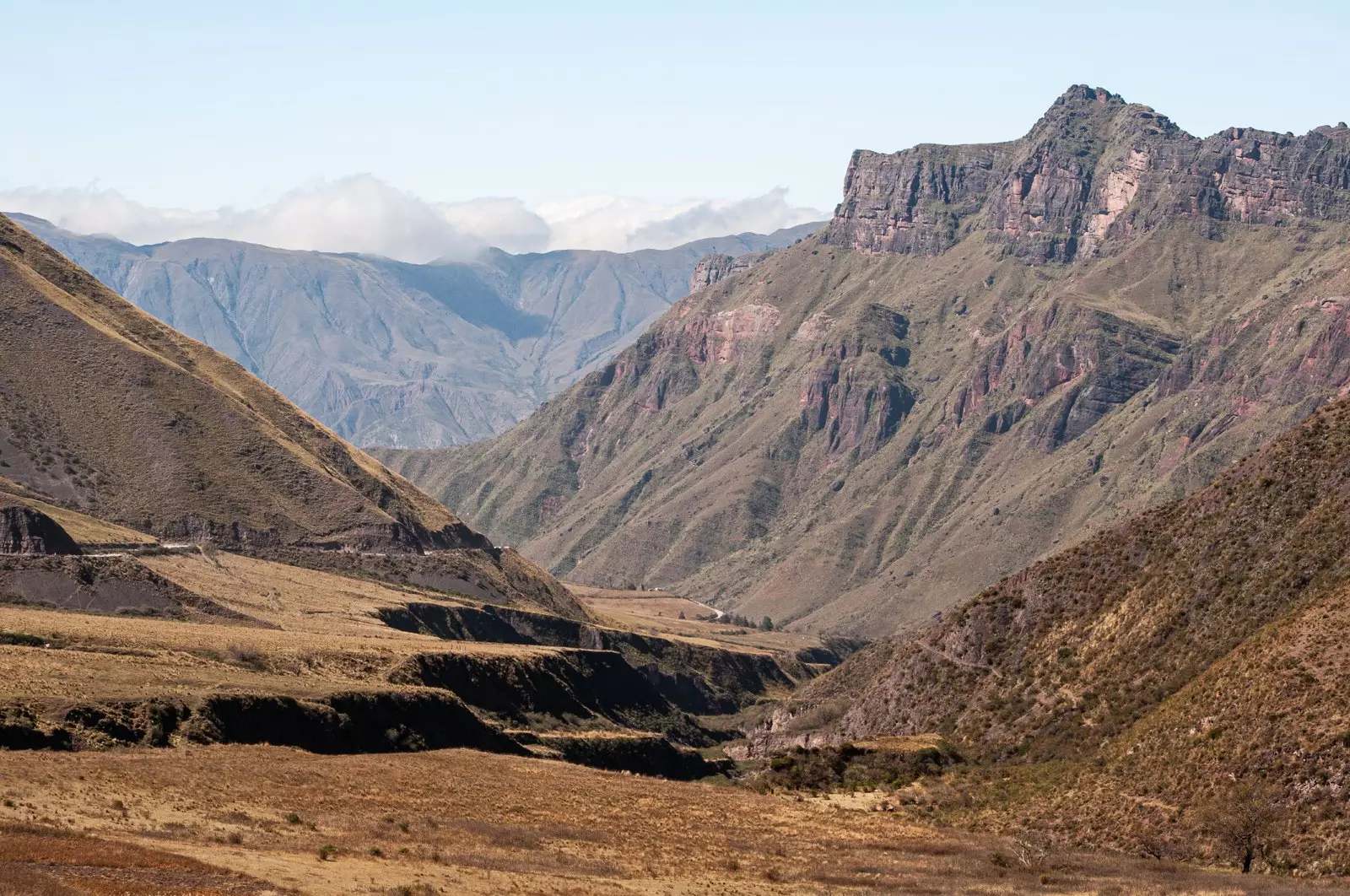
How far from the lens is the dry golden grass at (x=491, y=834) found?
253 ft

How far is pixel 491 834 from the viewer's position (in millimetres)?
90062

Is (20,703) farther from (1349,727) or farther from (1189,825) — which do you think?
(1349,727)

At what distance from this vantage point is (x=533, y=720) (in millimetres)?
178500

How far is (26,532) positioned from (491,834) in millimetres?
118541

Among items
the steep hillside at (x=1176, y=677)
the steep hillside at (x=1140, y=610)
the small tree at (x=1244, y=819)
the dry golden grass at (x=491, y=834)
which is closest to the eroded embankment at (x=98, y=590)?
the steep hillside at (x=1176, y=677)

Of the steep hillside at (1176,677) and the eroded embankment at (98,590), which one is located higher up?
the steep hillside at (1176,677)

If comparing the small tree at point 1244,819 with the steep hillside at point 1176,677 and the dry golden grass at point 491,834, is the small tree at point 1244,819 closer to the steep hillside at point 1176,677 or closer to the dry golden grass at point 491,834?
the steep hillside at point 1176,677

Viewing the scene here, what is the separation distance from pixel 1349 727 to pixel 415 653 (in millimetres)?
95555

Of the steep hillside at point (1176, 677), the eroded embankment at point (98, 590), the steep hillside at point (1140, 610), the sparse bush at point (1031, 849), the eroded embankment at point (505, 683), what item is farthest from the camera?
the eroded embankment at point (98, 590)

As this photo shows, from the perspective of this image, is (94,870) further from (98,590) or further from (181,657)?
(98,590)

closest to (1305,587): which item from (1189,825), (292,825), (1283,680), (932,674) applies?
(1283,680)

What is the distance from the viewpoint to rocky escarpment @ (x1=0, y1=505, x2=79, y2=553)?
626 ft

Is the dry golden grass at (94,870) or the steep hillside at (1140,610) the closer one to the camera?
the dry golden grass at (94,870)

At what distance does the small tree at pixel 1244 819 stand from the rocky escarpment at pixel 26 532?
437ft
